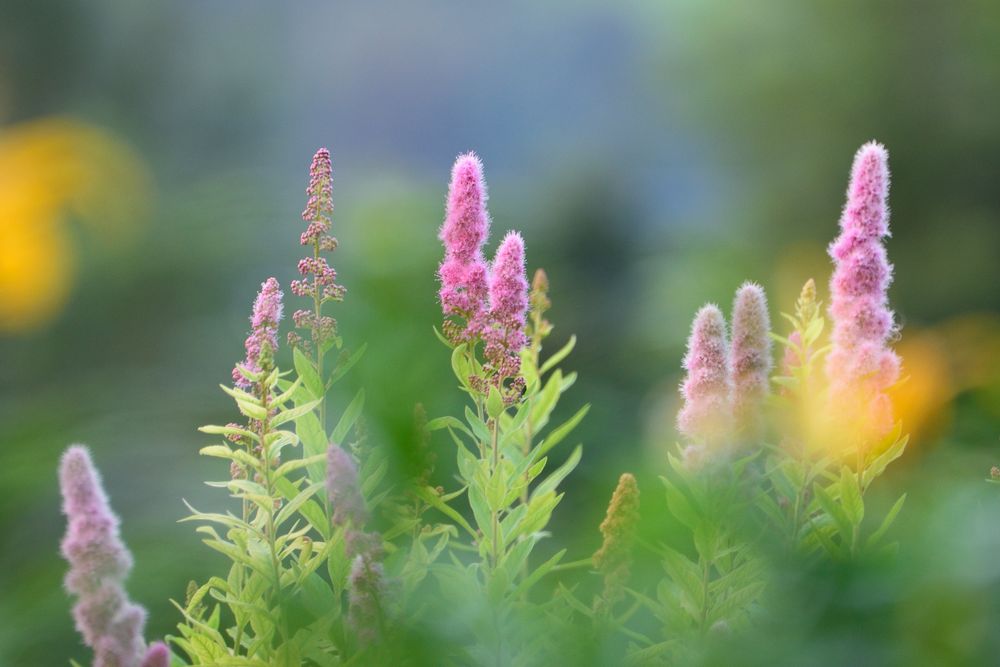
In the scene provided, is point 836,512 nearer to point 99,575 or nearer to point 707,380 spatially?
point 707,380

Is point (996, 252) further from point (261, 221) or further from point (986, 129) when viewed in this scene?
point (261, 221)

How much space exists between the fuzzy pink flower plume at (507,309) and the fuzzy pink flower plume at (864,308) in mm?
148

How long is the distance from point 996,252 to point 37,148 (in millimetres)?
3465

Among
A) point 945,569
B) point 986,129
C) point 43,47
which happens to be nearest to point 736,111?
point 986,129

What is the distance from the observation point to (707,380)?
45cm

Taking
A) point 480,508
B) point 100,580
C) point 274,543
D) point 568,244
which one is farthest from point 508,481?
point 568,244

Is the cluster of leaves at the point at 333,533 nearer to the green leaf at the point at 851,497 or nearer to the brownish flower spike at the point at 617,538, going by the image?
the brownish flower spike at the point at 617,538

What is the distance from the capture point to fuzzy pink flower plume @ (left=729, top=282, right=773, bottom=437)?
0.46m

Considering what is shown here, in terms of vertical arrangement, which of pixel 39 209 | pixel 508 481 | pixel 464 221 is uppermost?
pixel 39 209

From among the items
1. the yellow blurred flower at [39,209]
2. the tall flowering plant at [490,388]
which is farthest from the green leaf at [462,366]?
the yellow blurred flower at [39,209]

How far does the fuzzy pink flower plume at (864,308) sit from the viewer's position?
0.49 metres

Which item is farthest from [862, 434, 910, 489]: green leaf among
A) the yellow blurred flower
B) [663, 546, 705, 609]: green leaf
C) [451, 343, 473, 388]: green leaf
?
the yellow blurred flower

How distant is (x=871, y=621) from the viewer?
223 millimetres

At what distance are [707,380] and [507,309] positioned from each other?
0.11 metres
